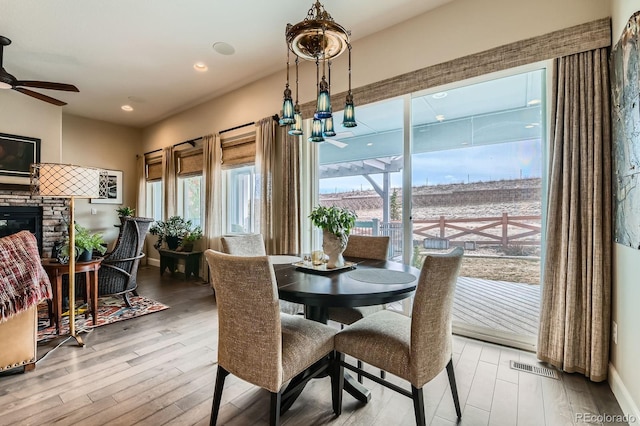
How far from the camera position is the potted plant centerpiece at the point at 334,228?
6.59 feet

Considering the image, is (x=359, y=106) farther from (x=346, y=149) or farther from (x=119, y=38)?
(x=119, y=38)

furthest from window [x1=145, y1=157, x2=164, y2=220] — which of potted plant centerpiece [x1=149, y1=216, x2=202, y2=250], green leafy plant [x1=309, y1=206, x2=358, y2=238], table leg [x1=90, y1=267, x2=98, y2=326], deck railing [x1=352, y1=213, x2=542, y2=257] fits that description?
green leafy plant [x1=309, y1=206, x2=358, y2=238]

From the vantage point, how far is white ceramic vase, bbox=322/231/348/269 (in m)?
2.02

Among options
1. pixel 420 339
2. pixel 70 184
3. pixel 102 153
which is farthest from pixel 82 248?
pixel 102 153

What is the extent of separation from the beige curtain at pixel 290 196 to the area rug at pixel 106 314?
1651 mm

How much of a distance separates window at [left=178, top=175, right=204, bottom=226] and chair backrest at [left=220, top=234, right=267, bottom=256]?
3195 millimetres

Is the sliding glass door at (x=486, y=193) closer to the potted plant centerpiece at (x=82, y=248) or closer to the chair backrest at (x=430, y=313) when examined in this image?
the chair backrest at (x=430, y=313)

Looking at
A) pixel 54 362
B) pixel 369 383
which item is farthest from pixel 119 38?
pixel 369 383

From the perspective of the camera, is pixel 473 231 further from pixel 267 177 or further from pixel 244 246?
pixel 267 177

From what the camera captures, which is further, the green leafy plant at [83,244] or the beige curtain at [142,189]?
the beige curtain at [142,189]

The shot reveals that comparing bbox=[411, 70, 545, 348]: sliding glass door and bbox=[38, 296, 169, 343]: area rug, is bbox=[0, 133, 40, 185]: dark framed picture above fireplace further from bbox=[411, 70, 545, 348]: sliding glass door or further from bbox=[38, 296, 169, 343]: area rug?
bbox=[411, 70, 545, 348]: sliding glass door

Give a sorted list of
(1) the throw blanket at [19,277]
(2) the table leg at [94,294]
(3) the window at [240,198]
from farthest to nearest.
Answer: (3) the window at [240,198] → (2) the table leg at [94,294] → (1) the throw blanket at [19,277]

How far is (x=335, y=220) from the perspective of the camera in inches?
79.0

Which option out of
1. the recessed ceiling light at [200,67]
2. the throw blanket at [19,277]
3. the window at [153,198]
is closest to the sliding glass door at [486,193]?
the recessed ceiling light at [200,67]
